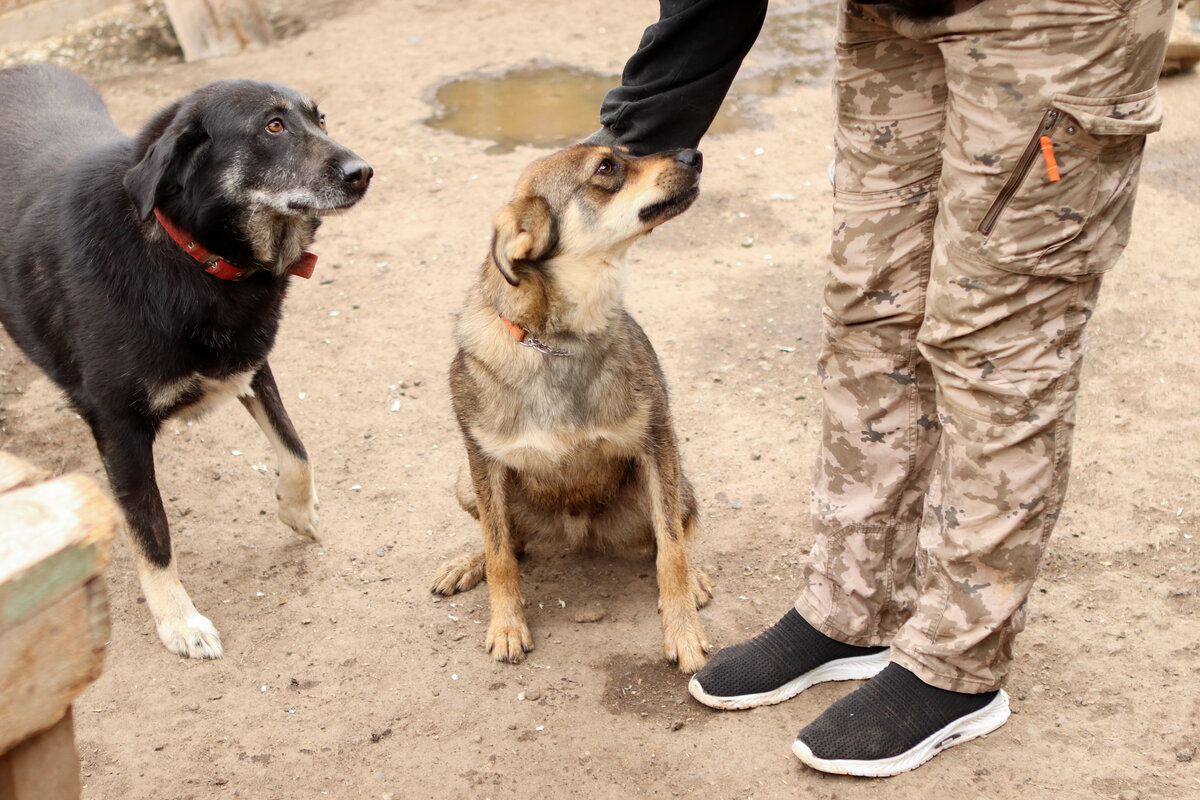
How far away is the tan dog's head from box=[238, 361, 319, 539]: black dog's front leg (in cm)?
122

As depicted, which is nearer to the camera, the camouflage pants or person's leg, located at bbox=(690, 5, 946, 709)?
the camouflage pants

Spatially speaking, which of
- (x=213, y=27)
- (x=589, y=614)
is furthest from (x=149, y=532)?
(x=213, y=27)

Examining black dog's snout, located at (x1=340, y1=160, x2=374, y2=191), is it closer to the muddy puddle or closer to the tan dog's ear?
the tan dog's ear

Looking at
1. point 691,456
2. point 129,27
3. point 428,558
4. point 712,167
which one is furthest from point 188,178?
point 129,27

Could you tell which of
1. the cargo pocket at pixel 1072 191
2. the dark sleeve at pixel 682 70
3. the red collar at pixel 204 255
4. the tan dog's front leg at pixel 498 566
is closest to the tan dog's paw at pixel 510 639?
the tan dog's front leg at pixel 498 566

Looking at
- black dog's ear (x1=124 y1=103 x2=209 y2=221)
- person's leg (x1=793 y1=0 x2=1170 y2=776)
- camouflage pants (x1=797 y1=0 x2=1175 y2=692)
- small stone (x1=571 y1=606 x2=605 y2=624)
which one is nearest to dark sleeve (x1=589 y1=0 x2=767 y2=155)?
camouflage pants (x1=797 y1=0 x2=1175 y2=692)

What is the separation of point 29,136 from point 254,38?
545 centimetres

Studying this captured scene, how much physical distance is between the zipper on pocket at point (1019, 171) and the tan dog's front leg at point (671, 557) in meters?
1.22

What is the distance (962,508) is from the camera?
2.21 meters

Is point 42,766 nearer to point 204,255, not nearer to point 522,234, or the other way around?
point 522,234

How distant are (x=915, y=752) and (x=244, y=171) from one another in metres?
2.43

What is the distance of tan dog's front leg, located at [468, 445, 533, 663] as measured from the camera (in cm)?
301

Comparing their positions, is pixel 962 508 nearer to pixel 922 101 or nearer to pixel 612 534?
pixel 922 101

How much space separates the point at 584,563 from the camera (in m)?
3.45
